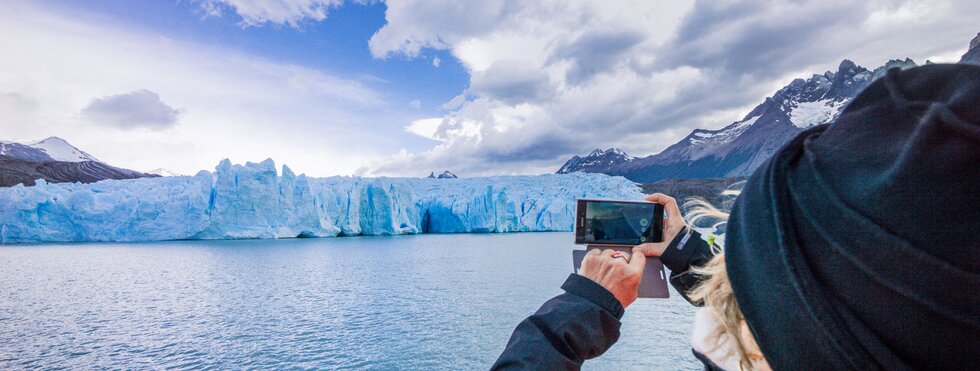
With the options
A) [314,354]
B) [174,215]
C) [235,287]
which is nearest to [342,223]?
[174,215]

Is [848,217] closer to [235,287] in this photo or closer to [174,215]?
[235,287]

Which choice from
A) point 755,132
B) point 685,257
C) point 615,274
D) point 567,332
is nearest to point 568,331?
point 567,332

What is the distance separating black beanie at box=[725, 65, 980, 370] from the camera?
44 centimetres

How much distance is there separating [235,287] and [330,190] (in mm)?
19441

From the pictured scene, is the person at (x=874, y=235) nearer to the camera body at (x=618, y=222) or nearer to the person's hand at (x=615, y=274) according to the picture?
the person's hand at (x=615, y=274)

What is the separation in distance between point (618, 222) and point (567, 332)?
0.80 metres

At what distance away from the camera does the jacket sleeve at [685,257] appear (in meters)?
1.29

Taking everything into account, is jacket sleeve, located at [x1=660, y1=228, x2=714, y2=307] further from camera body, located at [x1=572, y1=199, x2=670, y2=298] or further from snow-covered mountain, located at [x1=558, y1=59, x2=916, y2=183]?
snow-covered mountain, located at [x1=558, y1=59, x2=916, y2=183]

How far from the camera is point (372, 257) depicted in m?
20.0

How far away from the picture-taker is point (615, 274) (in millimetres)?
934

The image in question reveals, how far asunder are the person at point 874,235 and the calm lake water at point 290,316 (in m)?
6.06

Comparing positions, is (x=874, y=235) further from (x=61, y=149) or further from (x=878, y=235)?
(x=61, y=149)

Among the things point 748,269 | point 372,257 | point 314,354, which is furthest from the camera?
point 372,257

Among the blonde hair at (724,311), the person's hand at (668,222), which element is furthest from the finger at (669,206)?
the blonde hair at (724,311)
